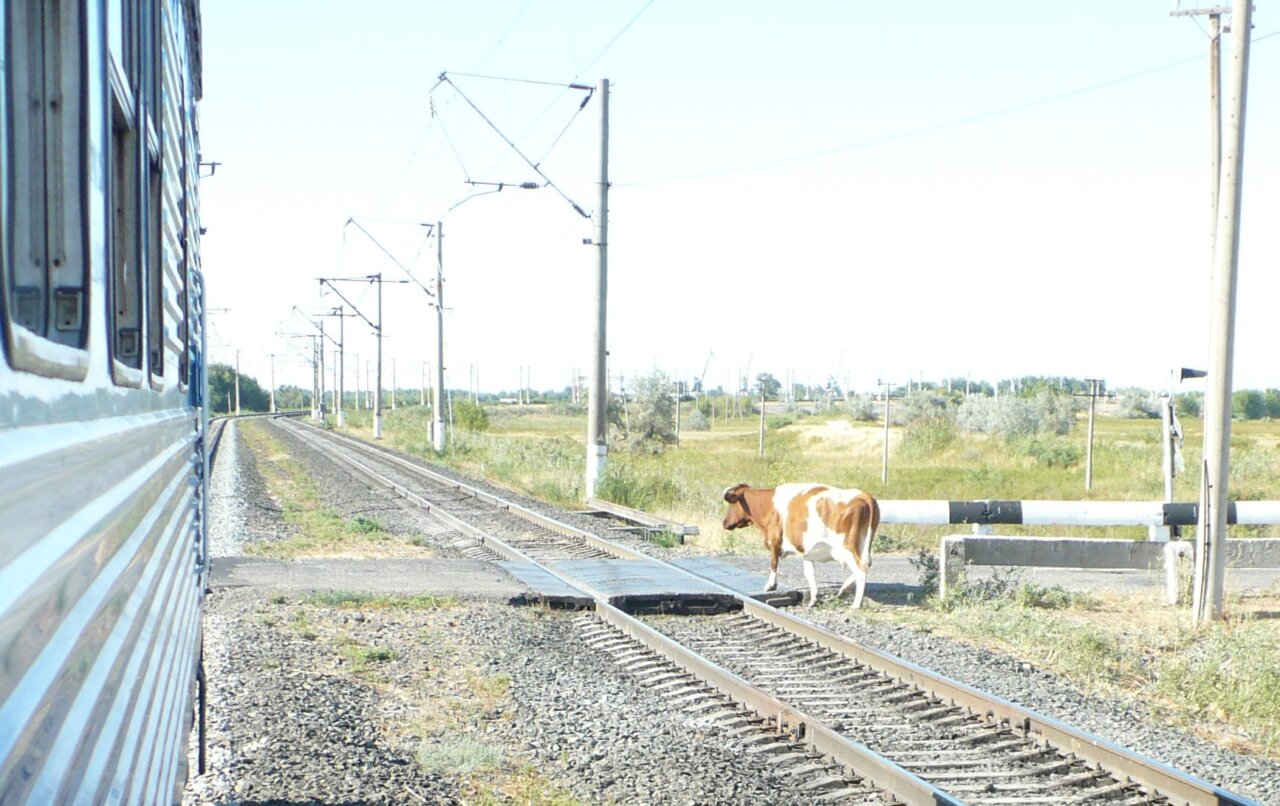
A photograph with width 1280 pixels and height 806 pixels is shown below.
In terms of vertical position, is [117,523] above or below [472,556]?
above

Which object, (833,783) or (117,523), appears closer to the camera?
(117,523)

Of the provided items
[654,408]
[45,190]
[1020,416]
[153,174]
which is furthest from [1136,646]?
[1020,416]

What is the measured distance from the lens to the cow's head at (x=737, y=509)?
12.8 m

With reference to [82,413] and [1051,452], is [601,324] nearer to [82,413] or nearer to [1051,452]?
[82,413]

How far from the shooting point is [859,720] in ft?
24.2

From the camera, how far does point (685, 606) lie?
11.2 metres

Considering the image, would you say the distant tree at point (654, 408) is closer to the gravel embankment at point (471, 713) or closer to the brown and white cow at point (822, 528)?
the brown and white cow at point (822, 528)

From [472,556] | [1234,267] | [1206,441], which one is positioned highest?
[1234,267]

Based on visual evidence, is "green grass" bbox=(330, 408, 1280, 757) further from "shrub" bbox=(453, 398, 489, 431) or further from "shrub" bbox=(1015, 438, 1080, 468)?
"shrub" bbox=(453, 398, 489, 431)

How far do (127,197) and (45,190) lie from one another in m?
1.33

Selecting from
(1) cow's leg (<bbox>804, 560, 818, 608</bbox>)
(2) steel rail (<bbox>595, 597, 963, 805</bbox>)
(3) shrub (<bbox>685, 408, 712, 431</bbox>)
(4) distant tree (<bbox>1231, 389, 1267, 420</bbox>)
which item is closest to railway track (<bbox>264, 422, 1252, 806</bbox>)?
(2) steel rail (<bbox>595, 597, 963, 805</bbox>)

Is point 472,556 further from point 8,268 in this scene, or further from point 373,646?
point 8,268

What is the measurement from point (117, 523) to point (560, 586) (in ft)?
32.2

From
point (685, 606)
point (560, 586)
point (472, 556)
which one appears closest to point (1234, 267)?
point (685, 606)
